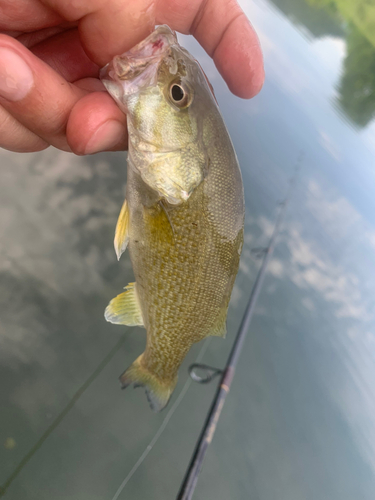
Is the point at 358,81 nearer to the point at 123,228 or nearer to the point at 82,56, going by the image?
the point at 82,56

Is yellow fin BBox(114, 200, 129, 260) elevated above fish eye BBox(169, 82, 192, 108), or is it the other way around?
fish eye BBox(169, 82, 192, 108)

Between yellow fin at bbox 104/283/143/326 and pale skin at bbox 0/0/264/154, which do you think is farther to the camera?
yellow fin at bbox 104/283/143/326

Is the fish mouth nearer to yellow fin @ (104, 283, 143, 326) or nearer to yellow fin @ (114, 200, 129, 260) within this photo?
yellow fin @ (114, 200, 129, 260)

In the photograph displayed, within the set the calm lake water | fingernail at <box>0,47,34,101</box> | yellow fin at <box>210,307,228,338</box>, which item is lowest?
the calm lake water

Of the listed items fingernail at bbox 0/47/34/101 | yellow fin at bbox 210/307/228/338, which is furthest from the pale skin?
yellow fin at bbox 210/307/228/338

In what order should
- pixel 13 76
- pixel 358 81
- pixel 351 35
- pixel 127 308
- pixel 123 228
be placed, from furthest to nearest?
pixel 351 35
pixel 358 81
pixel 127 308
pixel 123 228
pixel 13 76

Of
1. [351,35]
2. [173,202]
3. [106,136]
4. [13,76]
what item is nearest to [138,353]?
[173,202]

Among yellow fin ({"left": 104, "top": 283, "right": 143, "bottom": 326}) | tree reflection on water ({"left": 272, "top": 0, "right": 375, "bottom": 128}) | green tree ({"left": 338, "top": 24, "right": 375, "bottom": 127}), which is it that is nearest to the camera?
yellow fin ({"left": 104, "top": 283, "right": 143, "bottom": 326})

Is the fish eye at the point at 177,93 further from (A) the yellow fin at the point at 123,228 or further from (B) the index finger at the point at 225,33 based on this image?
(A) the yellow fin at the point at 123,228
